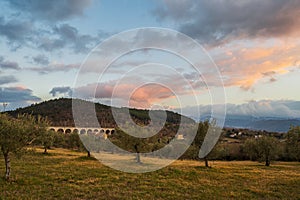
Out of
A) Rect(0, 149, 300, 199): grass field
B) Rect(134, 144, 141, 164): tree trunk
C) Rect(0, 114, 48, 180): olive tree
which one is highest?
Rect(0, 114, 48, 180): olive tree

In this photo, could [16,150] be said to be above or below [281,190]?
above

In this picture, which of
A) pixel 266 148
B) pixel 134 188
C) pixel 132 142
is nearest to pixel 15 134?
pixel 134 188

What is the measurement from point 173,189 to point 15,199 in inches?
558

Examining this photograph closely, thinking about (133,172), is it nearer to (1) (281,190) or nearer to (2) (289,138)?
(1) (281,190)

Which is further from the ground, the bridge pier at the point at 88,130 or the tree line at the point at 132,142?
the bridge pier at the point at 88,130

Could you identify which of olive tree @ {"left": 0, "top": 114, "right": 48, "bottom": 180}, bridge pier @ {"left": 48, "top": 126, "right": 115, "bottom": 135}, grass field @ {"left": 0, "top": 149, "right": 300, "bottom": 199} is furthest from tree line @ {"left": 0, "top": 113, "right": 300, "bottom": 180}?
bridge pier @ {"left": 48, "top": 126, "right": 115, "bottom": 135}

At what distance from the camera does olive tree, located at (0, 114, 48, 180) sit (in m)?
27.5

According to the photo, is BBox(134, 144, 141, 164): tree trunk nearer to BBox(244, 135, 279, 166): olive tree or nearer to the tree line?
the tree line

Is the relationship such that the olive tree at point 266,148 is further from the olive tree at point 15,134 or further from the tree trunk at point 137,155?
the olive tree at point 15,134

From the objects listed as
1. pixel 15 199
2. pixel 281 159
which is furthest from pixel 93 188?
pixel 281 159

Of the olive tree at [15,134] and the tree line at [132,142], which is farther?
the tree line at [132,142]

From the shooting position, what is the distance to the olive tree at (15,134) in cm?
2748

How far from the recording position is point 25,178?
29438mm

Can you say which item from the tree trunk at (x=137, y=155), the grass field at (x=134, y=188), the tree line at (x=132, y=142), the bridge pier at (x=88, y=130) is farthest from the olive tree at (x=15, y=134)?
the bridge pier at (x=88, y=130)
